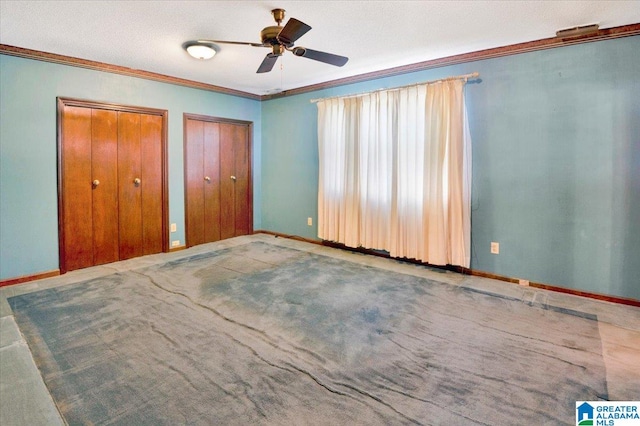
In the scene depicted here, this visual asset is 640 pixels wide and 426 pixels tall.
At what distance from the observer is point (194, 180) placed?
16.3 ft

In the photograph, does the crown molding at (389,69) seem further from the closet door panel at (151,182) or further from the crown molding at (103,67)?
the closet door panel at (151,182)

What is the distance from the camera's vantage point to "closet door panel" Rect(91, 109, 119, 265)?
4.01 m

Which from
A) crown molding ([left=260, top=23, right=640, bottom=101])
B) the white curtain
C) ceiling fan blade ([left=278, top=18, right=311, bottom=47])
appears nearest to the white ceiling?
crown molding ([left=260, top=23, right=640, bottom=101])

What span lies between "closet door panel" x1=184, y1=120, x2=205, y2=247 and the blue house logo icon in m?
4.54

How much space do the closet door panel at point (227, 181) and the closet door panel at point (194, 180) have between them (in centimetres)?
34

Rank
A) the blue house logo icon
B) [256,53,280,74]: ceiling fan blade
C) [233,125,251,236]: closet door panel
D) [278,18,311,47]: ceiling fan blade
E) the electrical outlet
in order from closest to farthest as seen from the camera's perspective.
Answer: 1. the blue house logo icon
2. [278,18,311,47]: ceiling fan blade
3. [256,53,280,74]: ceiling fan blade
4. the electrical outlet
5. [233,125,251,236]: closet door panel

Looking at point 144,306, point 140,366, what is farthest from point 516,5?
point 144,306

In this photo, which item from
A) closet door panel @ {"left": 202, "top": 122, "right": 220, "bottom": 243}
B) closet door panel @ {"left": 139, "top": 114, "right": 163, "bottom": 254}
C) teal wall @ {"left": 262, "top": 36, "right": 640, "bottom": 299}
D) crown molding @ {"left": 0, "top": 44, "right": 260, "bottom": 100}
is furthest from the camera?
closet door panel @ {"left": 202, "top": 122, "right": 220, "bottom": 243}

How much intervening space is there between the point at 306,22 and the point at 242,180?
124 inches

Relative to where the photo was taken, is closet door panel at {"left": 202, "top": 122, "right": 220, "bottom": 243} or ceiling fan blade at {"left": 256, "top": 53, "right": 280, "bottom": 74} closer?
ceiling fan blade at {"left": 256, "top": 53, "right": 280, "bottom": 74}

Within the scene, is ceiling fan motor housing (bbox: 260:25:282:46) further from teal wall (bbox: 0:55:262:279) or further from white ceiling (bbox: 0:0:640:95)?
teal wall (bbox: 0:55:262:279)

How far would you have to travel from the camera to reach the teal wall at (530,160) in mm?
2945

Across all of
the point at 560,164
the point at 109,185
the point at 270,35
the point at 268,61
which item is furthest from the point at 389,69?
the point at 109,185

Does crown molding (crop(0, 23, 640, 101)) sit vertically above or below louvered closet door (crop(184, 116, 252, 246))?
above
